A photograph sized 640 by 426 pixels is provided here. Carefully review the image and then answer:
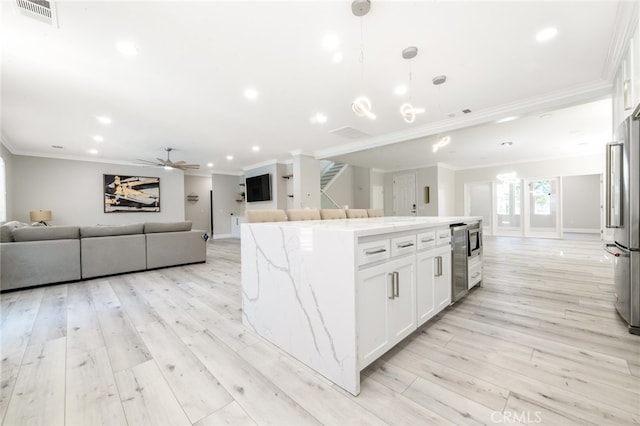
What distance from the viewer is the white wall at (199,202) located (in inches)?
401

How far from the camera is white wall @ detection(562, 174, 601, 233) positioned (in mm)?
8883

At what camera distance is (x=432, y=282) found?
87.1 inches

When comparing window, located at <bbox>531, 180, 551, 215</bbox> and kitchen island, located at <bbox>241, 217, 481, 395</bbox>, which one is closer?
kitchen island, located at <bbox>241, 217, 481, 395</bbox>

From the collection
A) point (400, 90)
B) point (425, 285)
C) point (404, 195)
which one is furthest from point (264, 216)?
point (404, 195)

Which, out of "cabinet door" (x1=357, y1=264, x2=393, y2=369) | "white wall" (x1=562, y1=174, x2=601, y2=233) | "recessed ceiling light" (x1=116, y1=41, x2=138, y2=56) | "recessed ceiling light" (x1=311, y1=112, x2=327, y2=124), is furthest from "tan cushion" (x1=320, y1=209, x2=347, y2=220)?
"white wall" (x1=562, y1=174, x2=601, y2=233)

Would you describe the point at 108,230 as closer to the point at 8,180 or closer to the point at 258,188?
the point at 8,180

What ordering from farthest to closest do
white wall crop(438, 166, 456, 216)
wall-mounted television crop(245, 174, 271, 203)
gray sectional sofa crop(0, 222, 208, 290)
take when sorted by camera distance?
white wall crop(438, 166, 456, 216) → wall-mounted television crop(245, 174, 271, 203) → gray sectional sofa crop(0, 222, 208, 290)

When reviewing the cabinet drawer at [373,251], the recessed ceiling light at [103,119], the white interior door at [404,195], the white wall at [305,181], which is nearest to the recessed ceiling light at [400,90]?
the cabinet drawer at [373,251]

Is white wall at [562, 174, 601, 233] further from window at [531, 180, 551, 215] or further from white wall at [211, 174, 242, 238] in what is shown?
white wall at [211, 174, 242, 238]

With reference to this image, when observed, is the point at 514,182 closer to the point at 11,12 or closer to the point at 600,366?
the point at 600,366

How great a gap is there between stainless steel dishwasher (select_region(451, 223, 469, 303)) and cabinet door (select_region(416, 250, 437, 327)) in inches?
17.6

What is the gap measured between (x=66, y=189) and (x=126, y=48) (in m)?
6.82

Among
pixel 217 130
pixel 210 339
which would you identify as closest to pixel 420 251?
pixel 210 339

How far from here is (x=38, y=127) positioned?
15.5 ft
